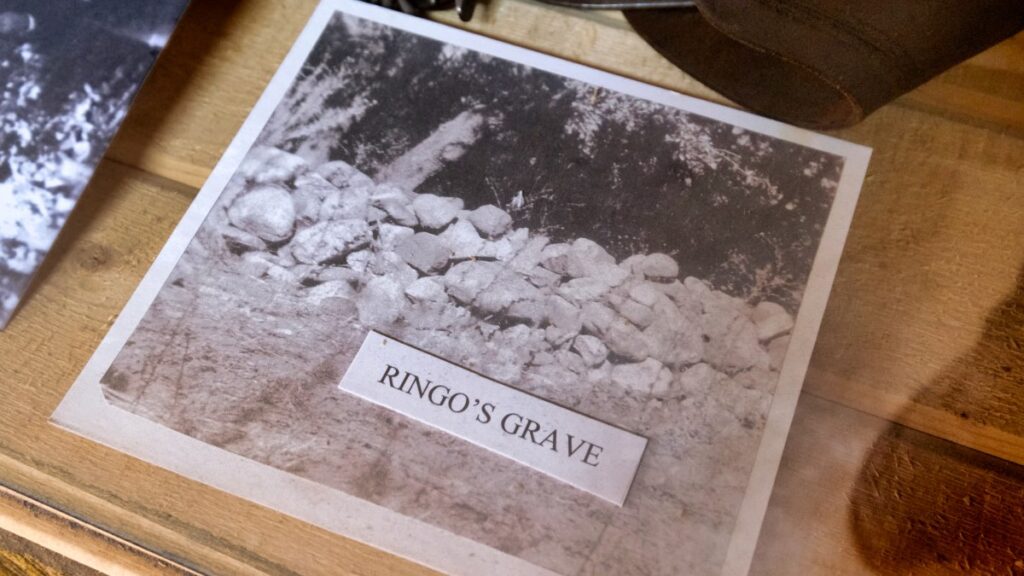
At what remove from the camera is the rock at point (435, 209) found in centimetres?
41

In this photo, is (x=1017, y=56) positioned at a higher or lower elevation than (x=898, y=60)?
higher

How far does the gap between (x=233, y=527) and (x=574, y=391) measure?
171 millimetres

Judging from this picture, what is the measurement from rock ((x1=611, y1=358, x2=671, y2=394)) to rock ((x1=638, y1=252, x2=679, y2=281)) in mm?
45

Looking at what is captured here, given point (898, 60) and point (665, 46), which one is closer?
point (898, 60)

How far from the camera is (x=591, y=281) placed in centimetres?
39

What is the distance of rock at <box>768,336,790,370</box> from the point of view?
0.37 meters

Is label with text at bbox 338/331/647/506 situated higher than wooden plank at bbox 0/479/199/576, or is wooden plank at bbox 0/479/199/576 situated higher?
label with text at bbox 338/331/647/506

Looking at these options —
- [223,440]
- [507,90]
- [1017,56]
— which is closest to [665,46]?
[507,90]

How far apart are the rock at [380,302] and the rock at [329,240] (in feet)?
0.08

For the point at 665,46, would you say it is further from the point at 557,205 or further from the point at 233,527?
the point at 233,527

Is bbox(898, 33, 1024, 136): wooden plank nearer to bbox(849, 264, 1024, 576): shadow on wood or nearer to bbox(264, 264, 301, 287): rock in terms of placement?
bbox(849, 264, 1024, 576): shadow on wood

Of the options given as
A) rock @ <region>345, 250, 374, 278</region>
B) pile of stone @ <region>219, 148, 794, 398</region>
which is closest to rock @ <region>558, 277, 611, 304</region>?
pile of stone @ <region>219, 148, 794, 398</region>

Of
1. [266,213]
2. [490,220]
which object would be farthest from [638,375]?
[266,213]

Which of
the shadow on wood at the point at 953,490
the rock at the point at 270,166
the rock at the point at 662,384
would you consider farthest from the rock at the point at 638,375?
the rock at the point at 270,166
